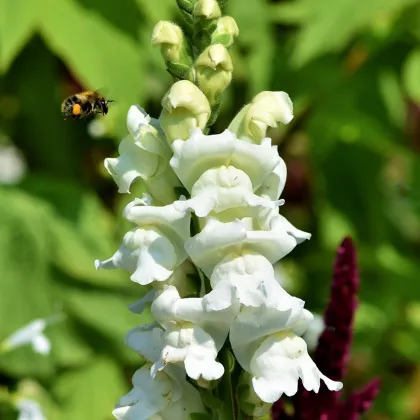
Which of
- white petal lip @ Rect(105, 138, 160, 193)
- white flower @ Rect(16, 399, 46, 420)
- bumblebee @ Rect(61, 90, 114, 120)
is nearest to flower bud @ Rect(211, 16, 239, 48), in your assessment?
white petal lip @ Rect(105, 138, 160, 193)

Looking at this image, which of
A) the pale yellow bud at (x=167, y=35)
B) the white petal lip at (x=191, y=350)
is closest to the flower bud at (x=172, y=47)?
the pale yellow bud at (x=167, y=35)

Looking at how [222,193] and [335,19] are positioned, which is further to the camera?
[335,19]

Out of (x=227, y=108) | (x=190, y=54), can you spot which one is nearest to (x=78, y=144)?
(x=227, y=108)

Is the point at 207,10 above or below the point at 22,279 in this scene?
above

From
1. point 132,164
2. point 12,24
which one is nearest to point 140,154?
point 132,164

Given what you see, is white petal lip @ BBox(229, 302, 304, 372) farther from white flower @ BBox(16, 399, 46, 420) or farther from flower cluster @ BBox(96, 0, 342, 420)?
white flower @ BBox(16, 399, 46, 420)

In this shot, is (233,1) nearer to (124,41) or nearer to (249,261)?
(124,41)

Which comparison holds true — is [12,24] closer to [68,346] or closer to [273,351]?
[68,346]
